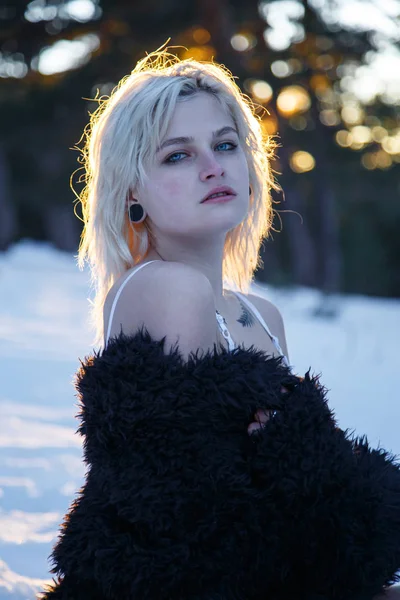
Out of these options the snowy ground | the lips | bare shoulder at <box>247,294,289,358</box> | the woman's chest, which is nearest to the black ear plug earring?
the lips

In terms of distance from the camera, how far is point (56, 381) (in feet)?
17.8

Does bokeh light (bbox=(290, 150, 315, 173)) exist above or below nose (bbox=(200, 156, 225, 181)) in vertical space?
above

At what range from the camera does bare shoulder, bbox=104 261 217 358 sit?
5.69 feet

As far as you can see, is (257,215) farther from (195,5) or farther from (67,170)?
(67,170)

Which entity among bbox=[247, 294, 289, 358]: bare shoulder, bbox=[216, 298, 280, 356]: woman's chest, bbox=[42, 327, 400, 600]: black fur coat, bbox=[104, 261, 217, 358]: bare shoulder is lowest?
bbox=[42, 327, 400, 600]: black fur coat

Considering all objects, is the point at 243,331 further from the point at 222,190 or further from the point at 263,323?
A: the point at 222,190

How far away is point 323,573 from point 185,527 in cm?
Answer: 31

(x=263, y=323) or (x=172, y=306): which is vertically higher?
(x=263, y=323)

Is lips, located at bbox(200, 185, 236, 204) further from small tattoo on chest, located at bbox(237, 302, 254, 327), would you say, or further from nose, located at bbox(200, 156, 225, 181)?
small tattoo on chest, located at bbox(237, 302, 254, 327)

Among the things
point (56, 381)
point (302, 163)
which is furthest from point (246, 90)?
point (302, 163)

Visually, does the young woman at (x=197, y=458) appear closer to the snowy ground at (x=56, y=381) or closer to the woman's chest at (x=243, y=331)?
the woman's chest at (x=243, y=331)

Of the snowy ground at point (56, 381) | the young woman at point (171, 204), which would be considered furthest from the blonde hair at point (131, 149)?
the snowy ground at point (56, 381)

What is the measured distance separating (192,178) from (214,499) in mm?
751

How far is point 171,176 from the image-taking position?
191 cm
